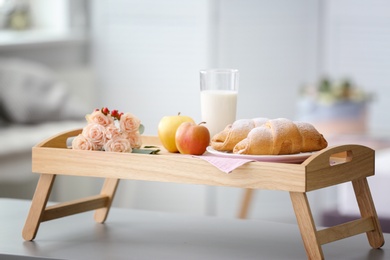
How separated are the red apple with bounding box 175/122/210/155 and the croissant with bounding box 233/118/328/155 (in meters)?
0.08

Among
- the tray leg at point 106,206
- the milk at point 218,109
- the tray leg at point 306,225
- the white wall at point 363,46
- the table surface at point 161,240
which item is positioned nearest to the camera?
the tray leg at point 306,225

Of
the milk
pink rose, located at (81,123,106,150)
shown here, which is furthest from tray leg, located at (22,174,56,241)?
the milk

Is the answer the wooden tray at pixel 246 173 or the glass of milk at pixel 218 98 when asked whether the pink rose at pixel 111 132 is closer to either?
the wooden tray at pixel 246 173

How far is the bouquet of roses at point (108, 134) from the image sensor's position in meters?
1.58

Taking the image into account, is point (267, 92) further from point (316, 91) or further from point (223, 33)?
A: point (316, 91)

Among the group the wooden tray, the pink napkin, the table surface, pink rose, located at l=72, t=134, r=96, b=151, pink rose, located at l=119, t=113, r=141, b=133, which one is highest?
pink rose, located at l=119, t=113, r=141, b=133

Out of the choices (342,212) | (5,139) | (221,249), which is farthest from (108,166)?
(5,139)

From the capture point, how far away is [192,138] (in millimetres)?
1578

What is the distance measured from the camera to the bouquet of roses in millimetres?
1583

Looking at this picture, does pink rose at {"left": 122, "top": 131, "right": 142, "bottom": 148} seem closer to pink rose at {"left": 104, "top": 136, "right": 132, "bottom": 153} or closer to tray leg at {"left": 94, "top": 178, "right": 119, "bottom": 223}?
pink rose at {"left": 104, "top": 136, "right": 132, "bottom": 153}

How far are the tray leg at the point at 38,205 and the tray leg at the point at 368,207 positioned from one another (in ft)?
1.88

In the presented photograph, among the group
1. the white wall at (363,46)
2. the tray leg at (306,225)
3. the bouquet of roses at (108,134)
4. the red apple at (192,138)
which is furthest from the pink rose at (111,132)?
the white wall at (363,46)

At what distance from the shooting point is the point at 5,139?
412 cm

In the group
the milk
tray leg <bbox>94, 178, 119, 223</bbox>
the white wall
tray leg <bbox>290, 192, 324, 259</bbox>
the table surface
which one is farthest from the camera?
the white wall
